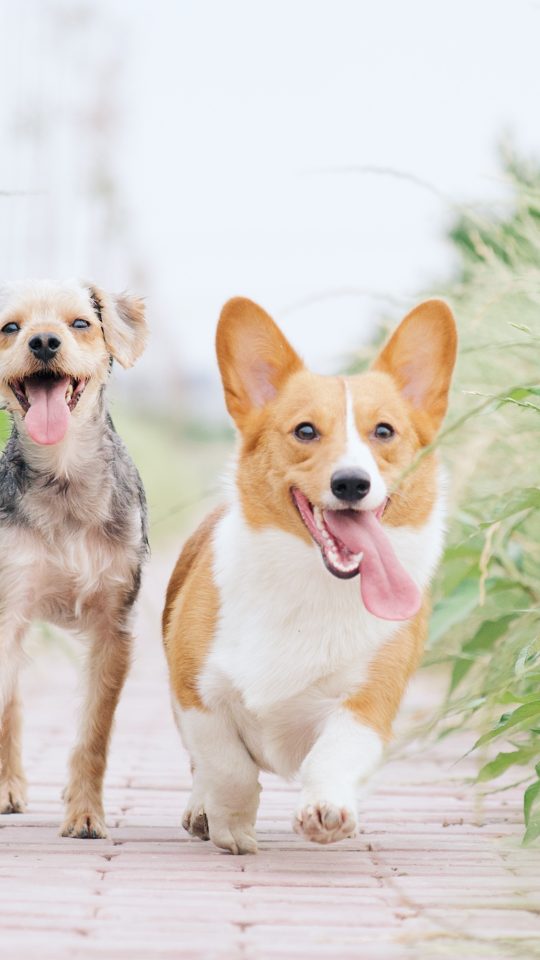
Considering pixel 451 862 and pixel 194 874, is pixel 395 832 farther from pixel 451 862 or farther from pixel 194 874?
pixel 194 874

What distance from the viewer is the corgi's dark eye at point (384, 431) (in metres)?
3.39

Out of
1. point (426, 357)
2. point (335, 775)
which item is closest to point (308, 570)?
point (335, 775)

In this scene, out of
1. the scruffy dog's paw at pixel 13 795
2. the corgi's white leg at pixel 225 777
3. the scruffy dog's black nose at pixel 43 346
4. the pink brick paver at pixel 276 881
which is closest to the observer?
the pink brick paver at pixel 276 881

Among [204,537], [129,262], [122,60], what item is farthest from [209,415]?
[204,537]

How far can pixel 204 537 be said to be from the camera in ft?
13.4

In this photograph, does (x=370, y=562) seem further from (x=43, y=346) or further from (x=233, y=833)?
(x=43, y=346)

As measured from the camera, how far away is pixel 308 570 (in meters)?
3.42

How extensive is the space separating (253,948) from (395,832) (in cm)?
149

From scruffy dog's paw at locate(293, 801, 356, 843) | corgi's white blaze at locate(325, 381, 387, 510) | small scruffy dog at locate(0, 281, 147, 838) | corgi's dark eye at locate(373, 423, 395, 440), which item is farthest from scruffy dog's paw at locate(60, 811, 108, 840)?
corgi's dark eye at locate(373, 423, 395, 440)

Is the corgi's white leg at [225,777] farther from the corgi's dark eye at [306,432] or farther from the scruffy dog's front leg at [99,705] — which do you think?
the corgi's dark eye at [306,432]

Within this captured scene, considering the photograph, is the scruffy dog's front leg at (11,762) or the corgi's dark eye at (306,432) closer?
the corgi's dark eye at (306,432)

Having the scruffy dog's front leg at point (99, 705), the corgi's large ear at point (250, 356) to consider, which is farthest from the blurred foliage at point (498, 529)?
the scruffy dog's front leg at point (99, 705)

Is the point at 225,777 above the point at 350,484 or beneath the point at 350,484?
beneath

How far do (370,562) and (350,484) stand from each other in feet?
0.68
